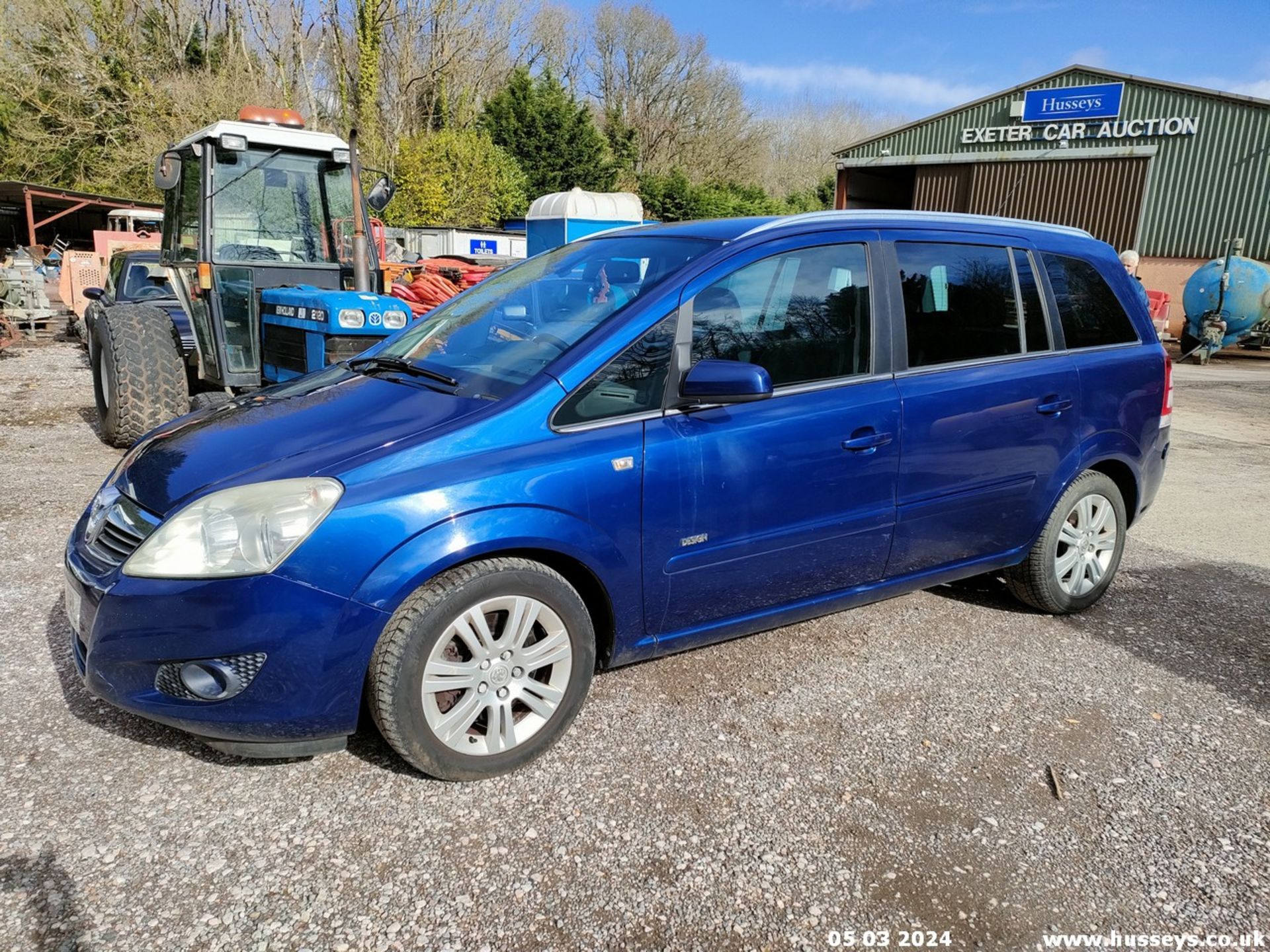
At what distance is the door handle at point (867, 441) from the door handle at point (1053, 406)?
88 cm

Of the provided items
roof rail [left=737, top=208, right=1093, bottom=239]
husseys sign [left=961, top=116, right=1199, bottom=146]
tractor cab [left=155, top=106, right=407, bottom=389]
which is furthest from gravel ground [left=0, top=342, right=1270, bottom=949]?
husseys sign [left=961, top=116, right=1199, bottom=146]

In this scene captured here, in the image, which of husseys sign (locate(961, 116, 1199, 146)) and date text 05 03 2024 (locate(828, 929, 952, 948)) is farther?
husseys sign (locate(961, 116, 1199, 146))

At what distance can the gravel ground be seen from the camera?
2236 millimetres

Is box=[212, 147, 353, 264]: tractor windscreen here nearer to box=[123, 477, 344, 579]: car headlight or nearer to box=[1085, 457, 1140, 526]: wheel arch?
box=[123, 477, 344, 579]: car headlight

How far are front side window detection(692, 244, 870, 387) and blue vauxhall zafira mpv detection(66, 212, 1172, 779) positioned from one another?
1 cm

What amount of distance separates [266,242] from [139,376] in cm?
140

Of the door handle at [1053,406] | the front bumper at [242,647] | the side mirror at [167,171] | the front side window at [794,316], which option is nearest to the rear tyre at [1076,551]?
the door handle at [1053,406]

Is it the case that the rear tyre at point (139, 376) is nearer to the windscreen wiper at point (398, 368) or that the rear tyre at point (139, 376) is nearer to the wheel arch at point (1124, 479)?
the windscreen wiper at point (398, 368)

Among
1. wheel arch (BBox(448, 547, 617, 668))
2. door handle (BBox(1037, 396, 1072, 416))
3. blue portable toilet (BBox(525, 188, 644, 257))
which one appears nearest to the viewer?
wheel arch (BBox(448, 547, 617, 668))

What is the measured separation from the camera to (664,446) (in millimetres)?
2912

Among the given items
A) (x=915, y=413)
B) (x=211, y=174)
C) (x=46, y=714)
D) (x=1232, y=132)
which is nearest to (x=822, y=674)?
(x=915, y=413)

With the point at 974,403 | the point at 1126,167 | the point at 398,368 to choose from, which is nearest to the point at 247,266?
the point at 398,368

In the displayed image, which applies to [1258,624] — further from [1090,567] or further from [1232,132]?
[1232,132]

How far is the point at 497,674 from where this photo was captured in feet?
8.89
